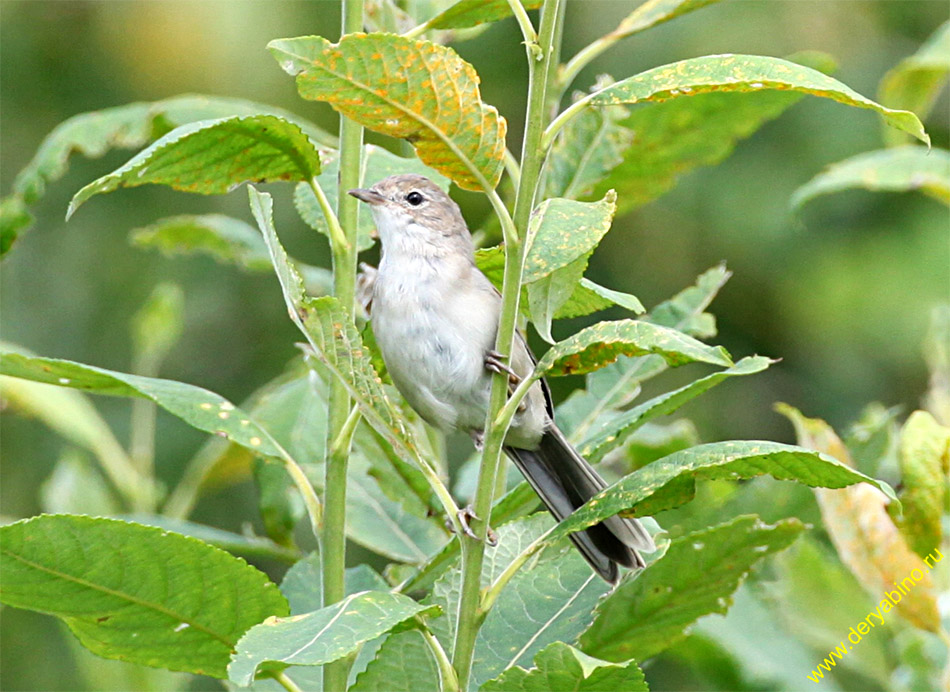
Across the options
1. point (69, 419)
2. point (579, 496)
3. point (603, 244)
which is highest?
point (579, 496)

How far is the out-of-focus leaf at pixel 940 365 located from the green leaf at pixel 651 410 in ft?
2.78

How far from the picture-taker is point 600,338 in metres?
1.47

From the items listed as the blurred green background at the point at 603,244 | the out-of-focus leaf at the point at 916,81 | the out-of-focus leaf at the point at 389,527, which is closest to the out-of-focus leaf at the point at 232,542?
the out-of-focus leaf at the point at 389,527

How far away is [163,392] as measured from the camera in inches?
74.6

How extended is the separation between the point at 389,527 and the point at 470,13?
1.11 m

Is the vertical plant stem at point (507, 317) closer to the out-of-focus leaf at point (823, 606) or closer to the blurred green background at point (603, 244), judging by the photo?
the out-of-focus leaf at point (823, 606)

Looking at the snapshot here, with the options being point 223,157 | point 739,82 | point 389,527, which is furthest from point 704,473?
point 389,527

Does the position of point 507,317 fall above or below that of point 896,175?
above

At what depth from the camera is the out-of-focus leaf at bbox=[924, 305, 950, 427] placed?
251 cm

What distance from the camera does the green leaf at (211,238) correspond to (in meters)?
2.74

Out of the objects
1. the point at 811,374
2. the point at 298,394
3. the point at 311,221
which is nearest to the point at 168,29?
the point at 811,374

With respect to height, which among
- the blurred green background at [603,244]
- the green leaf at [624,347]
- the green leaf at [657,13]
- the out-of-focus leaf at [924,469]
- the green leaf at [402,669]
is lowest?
the blurred green background at [603,244]

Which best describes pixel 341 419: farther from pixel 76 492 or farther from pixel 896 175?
pixel 76 492

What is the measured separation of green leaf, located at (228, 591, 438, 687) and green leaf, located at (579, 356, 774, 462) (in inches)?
19.8
